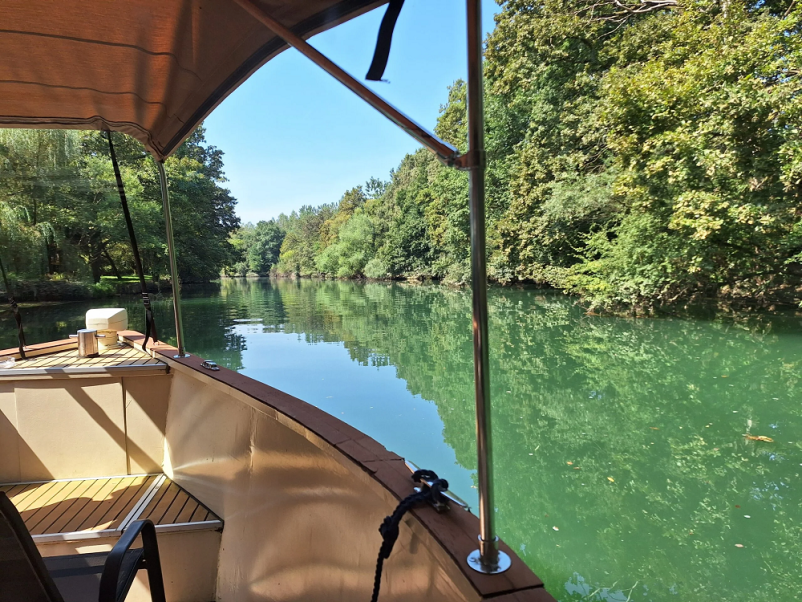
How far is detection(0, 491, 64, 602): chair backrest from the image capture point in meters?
0.86

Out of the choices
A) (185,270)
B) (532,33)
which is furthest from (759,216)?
(185,270)

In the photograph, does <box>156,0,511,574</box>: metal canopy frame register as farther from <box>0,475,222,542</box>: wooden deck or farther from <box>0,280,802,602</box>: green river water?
<box>0,280,802,602</box>: green river water

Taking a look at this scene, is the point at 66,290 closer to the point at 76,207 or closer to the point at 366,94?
the point at 76,207

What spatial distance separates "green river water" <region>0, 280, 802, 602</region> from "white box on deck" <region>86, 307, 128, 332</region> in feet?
10.2

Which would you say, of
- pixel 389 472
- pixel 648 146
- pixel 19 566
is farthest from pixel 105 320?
pixel 648 146

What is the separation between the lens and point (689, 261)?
10.8 metres

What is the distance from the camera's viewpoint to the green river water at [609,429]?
3.28 meters

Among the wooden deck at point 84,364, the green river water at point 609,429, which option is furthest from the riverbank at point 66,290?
the wooden deck at point 84,364

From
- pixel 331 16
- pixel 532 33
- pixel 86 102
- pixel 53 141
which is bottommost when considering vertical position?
pixel 331 16

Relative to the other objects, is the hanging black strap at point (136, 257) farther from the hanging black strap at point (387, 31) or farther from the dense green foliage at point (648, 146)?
the dense green foliage at point (648, 146)

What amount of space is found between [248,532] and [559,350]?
343 inches

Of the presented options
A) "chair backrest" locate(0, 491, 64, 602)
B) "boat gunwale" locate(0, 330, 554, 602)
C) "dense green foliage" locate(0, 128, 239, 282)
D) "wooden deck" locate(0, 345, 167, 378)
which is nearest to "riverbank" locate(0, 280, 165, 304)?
"dense green foliage" locate(0, 128, 239, 282)

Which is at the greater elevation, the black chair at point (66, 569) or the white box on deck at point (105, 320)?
the white box on deck at point (105, 320)

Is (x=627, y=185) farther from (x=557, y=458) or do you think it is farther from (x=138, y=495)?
(x=138, y=495)
